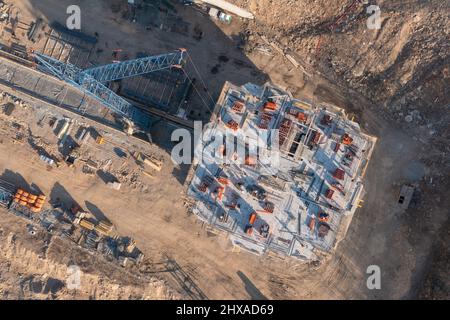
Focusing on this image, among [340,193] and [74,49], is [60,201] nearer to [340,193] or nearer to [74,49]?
[74,49]

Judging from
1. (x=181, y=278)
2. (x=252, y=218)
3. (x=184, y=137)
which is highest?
(x=184, y=137)

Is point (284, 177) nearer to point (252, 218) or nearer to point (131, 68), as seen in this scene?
point (252, 218)

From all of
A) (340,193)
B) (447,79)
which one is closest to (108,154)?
(340,193)

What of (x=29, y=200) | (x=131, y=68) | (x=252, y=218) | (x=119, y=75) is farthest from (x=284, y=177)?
(x=29, y=200)

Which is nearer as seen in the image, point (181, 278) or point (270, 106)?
point (270, 106)

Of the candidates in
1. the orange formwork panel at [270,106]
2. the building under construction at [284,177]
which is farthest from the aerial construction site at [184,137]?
the orange formwork panel at [270,106]

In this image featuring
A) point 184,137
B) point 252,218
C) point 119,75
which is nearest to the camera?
point 252,218

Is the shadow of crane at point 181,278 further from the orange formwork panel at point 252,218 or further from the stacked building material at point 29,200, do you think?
the stacked building material at point 29,200
